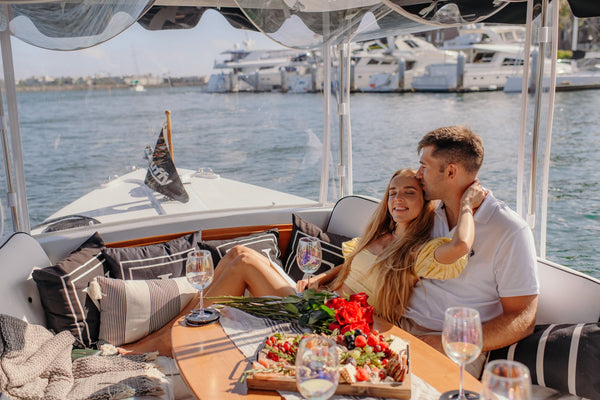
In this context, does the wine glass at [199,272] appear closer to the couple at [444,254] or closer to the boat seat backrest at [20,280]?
the couple at [444,254]

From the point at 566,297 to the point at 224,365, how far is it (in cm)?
126

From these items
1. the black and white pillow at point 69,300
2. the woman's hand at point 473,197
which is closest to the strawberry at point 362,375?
the woman's hand at point 473,197

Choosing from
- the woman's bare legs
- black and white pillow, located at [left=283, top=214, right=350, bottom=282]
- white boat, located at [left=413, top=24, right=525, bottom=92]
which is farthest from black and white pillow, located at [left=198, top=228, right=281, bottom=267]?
white boat, located at [left=413, top=24, right=525, bottom=92]

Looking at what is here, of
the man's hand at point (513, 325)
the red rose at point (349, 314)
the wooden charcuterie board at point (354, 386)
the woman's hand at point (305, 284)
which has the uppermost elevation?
the red rose at point (349, 314)

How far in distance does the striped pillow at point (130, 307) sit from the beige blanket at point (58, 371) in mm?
251

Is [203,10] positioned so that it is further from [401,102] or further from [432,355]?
[401,102]

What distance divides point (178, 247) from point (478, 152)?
162 cm

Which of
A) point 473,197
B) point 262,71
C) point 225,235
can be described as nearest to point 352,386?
point 473,197

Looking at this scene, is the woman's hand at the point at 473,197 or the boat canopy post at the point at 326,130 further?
the boat canopy post at the point at 326,130

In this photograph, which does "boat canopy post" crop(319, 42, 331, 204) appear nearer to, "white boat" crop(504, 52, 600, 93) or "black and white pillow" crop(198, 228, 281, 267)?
"black and white pillow" crop(198, 228, 281, 267)

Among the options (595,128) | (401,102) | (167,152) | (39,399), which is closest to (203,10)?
(167,152)

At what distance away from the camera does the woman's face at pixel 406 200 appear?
87.7 inches

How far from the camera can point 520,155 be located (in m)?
2.64

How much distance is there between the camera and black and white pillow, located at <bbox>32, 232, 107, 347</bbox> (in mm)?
2430
